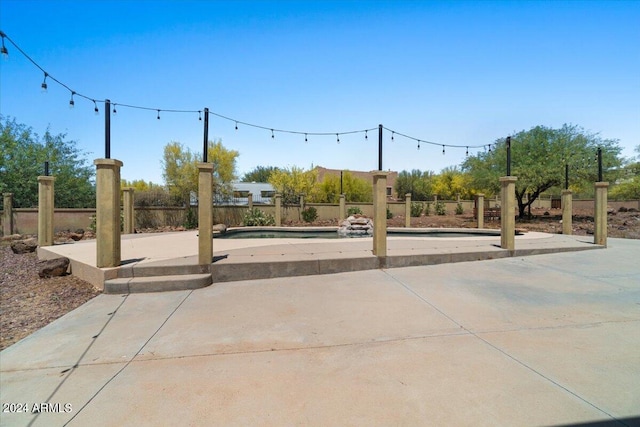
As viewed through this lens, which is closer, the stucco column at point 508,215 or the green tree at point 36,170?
the stucco column at point 508,215

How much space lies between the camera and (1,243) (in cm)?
1221

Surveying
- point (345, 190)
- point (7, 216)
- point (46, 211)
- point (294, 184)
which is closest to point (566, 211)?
point (294, 184)

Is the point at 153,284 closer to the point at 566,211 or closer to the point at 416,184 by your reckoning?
the point at 566,211

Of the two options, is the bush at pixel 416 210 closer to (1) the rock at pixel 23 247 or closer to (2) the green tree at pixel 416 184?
(2) the green tree at pixel 416 184

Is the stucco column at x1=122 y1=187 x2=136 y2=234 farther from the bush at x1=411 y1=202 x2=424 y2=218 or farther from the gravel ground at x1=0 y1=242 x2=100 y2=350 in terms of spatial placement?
the bush at x1=411 y1=202 x2=424 y2=218

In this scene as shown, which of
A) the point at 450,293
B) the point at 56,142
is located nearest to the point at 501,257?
the point at 450,293

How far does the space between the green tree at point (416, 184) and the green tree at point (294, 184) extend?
16.6 meters

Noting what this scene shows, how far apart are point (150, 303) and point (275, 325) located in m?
2.28

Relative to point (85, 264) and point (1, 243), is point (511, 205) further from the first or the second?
point (1, 243)

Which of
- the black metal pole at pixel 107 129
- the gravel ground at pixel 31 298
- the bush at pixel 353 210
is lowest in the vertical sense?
the gravel ground at pixel 31 298

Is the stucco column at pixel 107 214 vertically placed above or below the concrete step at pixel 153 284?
above

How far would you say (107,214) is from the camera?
6.06m

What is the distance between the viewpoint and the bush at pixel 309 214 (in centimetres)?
2222

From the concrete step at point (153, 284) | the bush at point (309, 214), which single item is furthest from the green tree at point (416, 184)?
the concrete step at point (153, 284)
